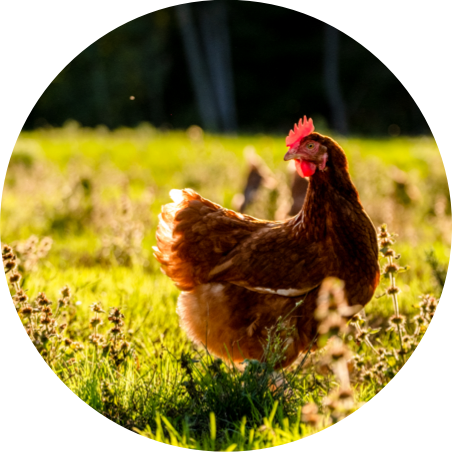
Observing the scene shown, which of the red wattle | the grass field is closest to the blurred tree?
A: the grass field

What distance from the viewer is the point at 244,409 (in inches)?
85.7

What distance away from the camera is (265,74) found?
18.5 m

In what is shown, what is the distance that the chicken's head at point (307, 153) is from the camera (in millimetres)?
2416

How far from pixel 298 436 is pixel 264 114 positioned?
16.0 metres

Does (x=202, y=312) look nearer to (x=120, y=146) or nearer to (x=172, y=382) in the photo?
(x=172, y=382)

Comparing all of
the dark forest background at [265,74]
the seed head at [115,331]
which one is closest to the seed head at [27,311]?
the seed head at [115,331]

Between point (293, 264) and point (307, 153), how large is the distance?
579 millimetres

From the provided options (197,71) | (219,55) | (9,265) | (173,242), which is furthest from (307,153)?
(197,71)

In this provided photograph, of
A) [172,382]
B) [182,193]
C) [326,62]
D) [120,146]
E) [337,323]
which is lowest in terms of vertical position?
[172,382]

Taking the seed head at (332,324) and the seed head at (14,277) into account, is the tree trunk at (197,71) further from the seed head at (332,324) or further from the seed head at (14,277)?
the seed head at (332,324)

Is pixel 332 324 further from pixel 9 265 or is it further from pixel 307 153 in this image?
pixel 9 265

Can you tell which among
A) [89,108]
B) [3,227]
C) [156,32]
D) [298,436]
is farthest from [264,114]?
[298,436]

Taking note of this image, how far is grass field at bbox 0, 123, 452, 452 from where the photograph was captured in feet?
7.13

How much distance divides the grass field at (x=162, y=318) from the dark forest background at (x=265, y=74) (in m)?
9.65
